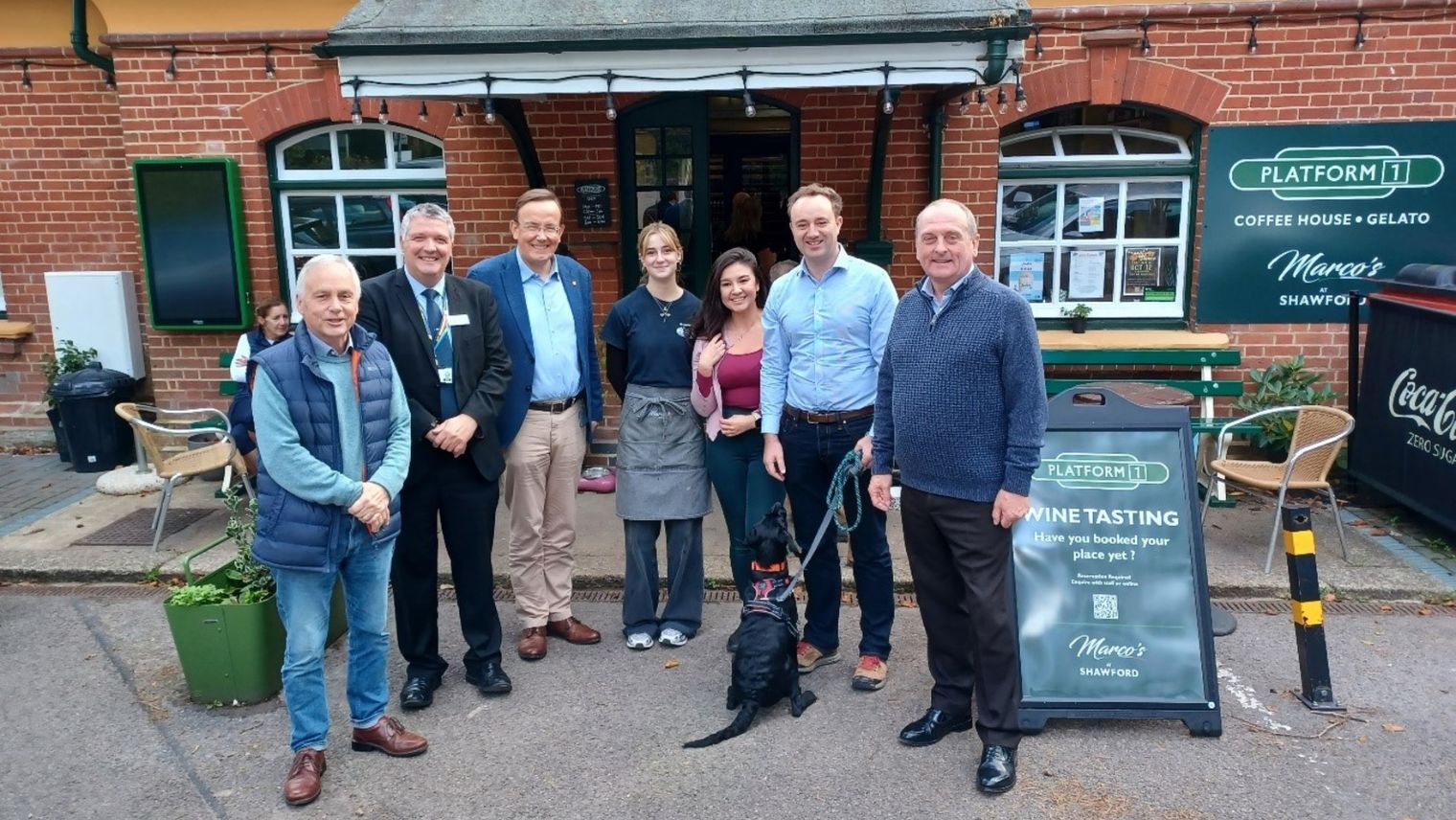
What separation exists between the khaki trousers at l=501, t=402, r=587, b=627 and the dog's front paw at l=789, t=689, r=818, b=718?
4.26ft

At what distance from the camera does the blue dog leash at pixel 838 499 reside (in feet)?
13.3

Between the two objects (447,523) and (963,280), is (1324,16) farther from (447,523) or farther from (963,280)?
(447,523)

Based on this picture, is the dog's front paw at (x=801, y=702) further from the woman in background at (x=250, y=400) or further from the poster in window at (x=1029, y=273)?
the poster in window at (x=1029, y=273)

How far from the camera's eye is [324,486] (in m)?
3.38

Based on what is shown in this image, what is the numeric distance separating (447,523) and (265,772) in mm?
1131

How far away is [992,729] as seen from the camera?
361 cm

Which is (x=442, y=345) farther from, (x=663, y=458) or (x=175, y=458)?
(x=175, y=458)

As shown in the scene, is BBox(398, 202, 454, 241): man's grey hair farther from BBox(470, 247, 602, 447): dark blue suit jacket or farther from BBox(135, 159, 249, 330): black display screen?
BBox(135, 159, 249, 330): black display screen

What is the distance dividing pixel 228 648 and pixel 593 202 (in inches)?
156

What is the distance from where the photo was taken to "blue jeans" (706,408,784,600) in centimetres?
449

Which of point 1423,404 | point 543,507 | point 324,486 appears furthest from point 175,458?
point 1423,404

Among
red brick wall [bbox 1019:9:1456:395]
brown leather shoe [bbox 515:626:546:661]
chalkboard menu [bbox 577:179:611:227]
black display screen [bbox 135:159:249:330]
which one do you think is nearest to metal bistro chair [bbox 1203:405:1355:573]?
red brick wall [bbox 1019:9:1456:395]

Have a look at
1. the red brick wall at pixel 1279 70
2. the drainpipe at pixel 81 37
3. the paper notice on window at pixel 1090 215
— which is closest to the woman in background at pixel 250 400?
the drainpipe at pixel 81 37

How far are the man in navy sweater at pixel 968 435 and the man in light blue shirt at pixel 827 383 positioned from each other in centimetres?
36
